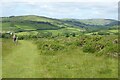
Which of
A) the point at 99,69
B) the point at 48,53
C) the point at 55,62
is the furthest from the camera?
the point at 48,53

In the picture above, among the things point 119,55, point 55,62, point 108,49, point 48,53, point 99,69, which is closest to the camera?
point 99,69

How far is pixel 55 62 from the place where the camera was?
2247cm

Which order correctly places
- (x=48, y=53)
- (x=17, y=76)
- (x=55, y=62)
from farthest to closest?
1. (x=48, y=53)
2. (x=55, y=62)
3. (x=17, y=76)

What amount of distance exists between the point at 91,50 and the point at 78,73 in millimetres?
13734

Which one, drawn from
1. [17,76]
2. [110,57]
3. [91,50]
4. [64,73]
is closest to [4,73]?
[17,76]

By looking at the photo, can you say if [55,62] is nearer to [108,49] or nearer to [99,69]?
[99,69]

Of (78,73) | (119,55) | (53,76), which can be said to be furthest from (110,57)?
(53,76)

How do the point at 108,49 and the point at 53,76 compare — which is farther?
the point at 108,49

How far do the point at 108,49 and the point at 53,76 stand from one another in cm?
1193

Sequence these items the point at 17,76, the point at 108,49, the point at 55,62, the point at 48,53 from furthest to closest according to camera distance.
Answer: the point at 48,53 < the point at 108,49 < the point at 55,62 < the point at 17,76

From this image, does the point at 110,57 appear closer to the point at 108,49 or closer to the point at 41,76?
the point at 108,49

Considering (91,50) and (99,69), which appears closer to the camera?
(99,69)

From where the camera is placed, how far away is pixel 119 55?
24.6 metres

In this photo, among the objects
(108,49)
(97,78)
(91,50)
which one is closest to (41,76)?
(97,78)
